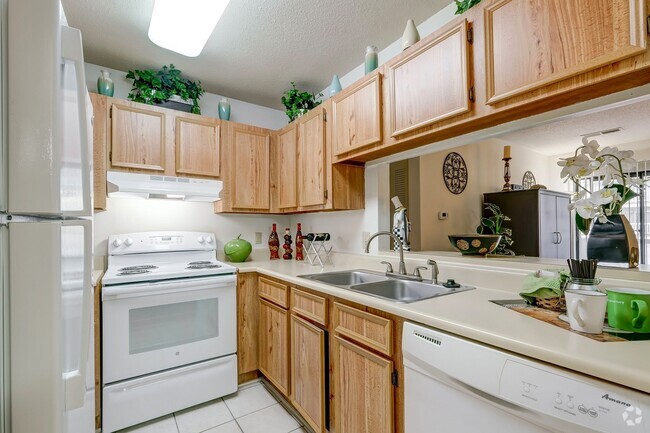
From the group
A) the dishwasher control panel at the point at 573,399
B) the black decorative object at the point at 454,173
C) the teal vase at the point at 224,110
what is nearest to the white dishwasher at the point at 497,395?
the dishwasher control panel at the point at 573,399

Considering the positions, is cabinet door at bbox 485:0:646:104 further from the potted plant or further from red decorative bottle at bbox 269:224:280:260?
red decorative bottle at bbox 269:224:280:260

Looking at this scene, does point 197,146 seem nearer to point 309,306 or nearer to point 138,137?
point 138,137

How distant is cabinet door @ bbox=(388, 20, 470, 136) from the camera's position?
4.33ft

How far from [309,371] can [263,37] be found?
216cm

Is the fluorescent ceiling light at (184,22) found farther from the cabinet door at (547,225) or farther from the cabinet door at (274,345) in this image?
the cabinet door at (547,225)

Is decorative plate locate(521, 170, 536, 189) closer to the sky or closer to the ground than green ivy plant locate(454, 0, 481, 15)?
closer to the ground

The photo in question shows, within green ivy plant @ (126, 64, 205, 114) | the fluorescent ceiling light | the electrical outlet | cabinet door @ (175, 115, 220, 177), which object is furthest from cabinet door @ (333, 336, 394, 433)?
green ivy plant @ (126, 64, 205, 114)

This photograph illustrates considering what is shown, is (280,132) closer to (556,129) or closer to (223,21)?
(223,21)

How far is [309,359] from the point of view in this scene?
1.71m

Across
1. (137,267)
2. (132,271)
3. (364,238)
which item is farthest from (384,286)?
(137,267)

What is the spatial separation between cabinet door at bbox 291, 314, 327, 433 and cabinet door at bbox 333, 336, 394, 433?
11 centimetres

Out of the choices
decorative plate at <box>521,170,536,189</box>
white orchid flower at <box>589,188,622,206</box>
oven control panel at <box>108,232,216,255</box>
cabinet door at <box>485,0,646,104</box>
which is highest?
cabinet door at <box>485,0,646,104</box>

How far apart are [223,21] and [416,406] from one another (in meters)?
2.30

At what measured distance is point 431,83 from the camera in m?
1.45
